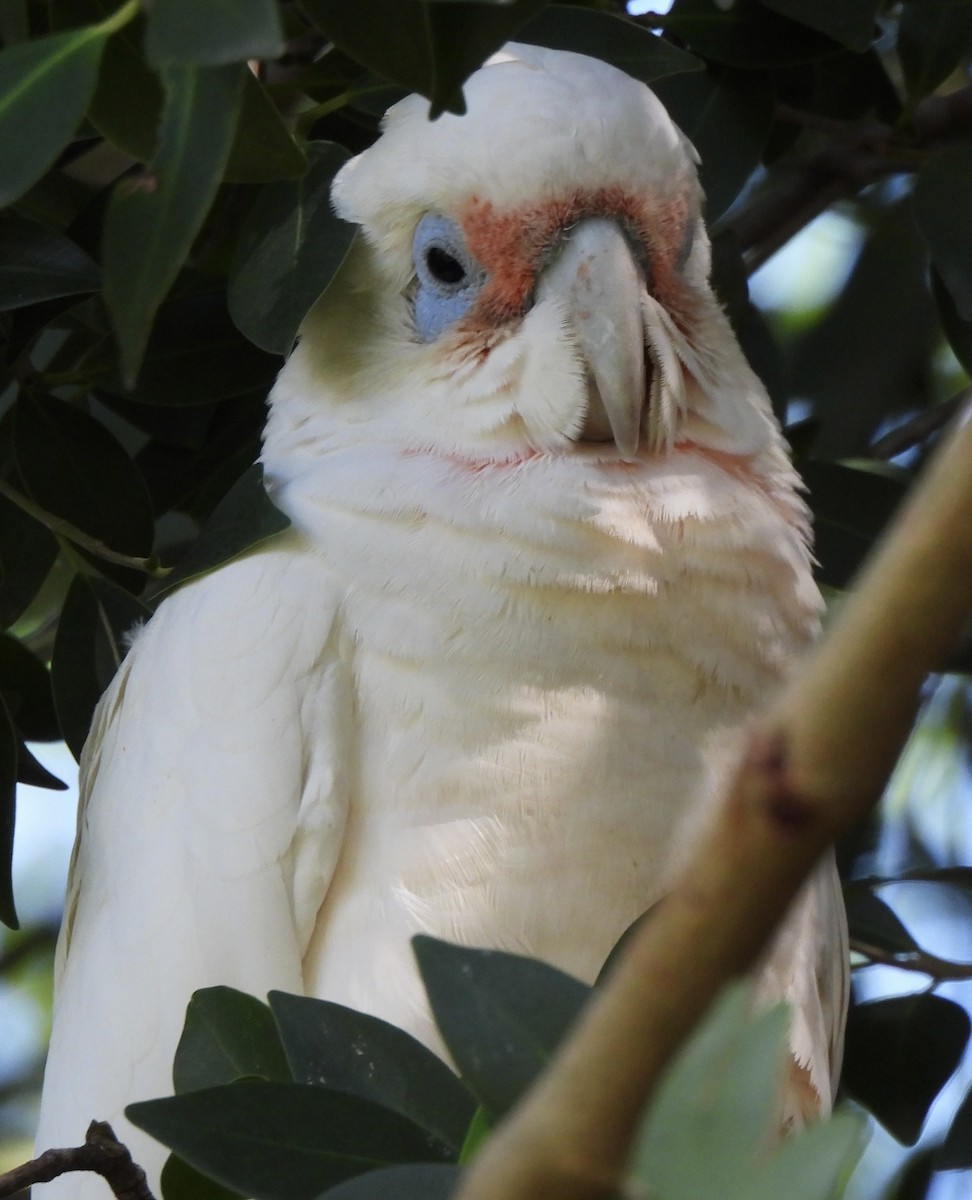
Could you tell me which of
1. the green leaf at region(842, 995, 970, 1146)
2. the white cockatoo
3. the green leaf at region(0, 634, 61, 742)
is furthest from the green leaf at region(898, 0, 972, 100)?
the green leaf at region(0, 634, 61, 742)

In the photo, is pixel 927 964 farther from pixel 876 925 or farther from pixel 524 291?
pixel 524 291

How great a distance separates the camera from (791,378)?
9.53ft

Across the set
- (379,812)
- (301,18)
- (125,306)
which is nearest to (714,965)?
(125,306)

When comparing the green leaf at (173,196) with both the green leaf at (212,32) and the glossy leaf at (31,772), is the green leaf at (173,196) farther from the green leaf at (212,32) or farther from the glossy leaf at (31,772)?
the glossy leaf at (31,772)

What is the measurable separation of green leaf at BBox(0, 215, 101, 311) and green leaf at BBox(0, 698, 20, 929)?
16.7 inches

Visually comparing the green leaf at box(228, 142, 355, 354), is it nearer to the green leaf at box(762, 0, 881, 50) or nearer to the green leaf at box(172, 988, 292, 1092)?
the green leaf at box(762, 0, 881, 50)

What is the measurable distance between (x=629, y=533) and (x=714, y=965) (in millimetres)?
1067

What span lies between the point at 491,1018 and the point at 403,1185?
0.11 meters

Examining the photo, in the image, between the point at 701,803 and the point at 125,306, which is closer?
the point at 125,306

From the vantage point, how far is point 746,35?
66.9 inches

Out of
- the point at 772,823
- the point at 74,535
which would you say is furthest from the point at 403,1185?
the point at 74,535

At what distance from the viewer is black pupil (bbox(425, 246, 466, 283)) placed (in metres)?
1.67

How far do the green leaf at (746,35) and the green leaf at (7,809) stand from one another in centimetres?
106

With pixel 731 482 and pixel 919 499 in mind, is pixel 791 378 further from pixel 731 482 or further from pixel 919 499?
pixel 919 499
